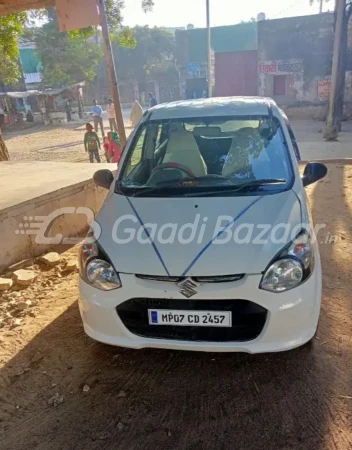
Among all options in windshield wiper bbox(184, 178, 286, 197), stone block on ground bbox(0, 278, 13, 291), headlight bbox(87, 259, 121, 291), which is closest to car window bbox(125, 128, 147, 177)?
windshield wiper bbox(184, 178, 286, 197)

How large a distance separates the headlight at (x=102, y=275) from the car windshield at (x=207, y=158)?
0.77 m

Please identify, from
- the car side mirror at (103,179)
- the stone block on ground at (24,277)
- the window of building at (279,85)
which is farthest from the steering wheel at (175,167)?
the window of building at (279,85)

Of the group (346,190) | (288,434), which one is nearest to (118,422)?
(288,434)

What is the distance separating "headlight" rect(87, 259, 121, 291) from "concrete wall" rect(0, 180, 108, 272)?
6.66 ft

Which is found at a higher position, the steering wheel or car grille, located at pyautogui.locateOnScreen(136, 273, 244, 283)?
the steering wheel

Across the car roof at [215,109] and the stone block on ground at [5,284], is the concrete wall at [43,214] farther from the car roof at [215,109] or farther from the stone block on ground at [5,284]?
the car roof at [215,109]

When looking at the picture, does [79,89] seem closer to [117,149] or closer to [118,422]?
[117,149]

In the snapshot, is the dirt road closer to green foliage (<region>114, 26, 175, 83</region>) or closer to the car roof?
the car roof

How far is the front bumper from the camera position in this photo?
2250mm

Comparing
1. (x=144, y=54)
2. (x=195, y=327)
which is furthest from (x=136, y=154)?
(x=144, y=54)

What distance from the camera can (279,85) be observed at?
2511 centimetres

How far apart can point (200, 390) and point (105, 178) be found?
6.76ft

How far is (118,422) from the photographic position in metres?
2.29

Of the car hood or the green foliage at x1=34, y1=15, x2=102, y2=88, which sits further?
the green foliage at x1=34, y1=15, x2=102, y2=88
